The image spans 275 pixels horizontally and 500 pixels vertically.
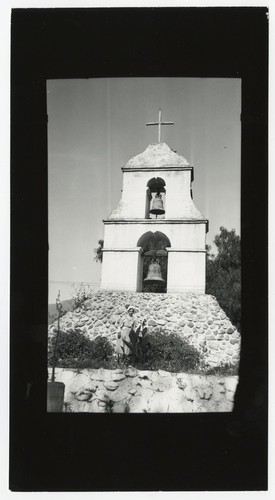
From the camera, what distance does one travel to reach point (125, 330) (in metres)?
5.87

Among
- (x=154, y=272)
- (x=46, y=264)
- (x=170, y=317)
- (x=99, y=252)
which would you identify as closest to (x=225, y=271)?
(x=170, y=317)

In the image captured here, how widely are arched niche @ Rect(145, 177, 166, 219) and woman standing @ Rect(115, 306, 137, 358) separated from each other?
1.72 metres

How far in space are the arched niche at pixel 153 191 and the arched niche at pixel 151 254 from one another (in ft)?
1.00

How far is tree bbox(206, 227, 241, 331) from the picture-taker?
5.72 m

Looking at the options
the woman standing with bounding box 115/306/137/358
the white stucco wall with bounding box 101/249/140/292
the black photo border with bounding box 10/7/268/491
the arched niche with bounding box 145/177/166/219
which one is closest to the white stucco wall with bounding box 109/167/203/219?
the arched niche with bounding box 145/177/166/219

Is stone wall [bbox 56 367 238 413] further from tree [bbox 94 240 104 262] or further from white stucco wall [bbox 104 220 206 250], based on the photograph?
white stucco wall [bbox 104 220 206 250]

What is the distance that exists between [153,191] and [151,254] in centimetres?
100

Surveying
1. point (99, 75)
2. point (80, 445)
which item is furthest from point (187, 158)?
point (80, 445)

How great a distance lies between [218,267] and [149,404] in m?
2.42

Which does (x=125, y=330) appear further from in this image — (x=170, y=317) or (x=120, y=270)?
(x=120, y=270)

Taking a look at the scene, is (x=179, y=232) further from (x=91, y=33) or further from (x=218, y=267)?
(x=91, y=33)

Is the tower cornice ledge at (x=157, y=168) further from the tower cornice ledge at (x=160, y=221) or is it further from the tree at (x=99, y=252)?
the tree at (x=99, y=252)

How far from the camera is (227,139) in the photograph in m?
5.35

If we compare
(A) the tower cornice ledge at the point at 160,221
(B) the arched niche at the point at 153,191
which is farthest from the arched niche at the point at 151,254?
(B) the arched niche at the point at 153,191
